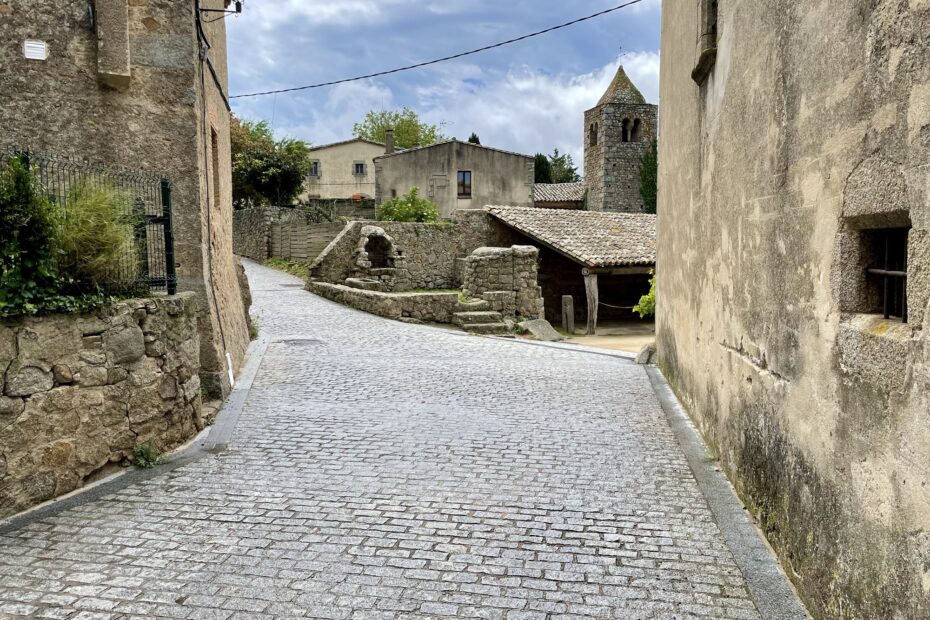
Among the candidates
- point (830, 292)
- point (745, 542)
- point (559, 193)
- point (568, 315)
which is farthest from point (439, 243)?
point (830, 292)

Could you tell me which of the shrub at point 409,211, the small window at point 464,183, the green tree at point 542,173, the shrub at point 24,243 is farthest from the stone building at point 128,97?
the green tree at point 542,173

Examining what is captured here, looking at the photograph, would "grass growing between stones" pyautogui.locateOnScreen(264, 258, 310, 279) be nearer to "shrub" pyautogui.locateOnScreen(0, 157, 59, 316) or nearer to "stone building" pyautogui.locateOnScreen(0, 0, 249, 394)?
"stone building" pyautogui.locateOnScreen(0, 0, 249, 394)

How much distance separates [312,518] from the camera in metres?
4.43

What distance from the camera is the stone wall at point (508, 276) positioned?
738 inches

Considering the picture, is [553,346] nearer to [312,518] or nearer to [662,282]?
[662,282]

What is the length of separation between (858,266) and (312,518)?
348cm

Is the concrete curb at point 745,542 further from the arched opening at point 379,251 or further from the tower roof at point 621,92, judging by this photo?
the tower roof at point 621,92

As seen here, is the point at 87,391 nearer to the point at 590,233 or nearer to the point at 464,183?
the point at 590,233

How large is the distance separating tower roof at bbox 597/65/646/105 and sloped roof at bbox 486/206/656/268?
15.8 meters

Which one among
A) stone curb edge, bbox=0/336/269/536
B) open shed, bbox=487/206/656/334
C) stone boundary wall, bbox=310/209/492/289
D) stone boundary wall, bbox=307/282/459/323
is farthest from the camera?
stone boundary wall, bbox=310/209/492/289

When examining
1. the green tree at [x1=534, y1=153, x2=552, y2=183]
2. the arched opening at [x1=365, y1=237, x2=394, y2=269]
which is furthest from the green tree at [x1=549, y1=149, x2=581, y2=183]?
the arched opening at [x1=365, y1=237, x2=394, y2=269]

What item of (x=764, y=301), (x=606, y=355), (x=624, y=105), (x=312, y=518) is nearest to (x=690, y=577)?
(x=764, y=301)

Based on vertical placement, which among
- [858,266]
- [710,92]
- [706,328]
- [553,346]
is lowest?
[553,346]

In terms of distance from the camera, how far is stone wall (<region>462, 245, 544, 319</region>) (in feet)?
61.5
